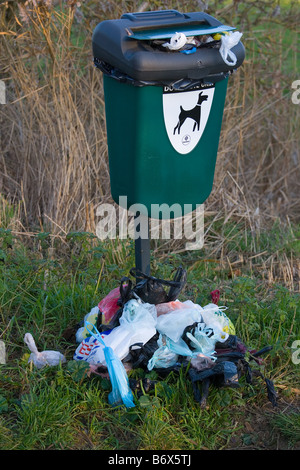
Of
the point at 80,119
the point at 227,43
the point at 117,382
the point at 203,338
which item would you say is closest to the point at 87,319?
the point at 117,382

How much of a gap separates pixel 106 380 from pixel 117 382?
0.15 m

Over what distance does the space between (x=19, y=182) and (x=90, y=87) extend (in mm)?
940

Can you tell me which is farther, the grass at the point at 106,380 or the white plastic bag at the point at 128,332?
the white plastic bag at the point at 128,332

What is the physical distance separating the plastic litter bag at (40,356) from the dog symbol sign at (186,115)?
1215mm

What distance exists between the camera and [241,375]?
331 cm

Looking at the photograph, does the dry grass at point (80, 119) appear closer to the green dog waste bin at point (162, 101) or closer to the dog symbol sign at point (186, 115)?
the green dog waste bin at point (162, 101)

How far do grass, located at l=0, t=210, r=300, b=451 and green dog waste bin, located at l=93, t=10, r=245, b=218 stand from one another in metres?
0.85

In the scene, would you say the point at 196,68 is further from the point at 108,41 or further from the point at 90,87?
the point at 90,87

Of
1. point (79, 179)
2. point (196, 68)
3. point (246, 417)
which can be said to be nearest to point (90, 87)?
point (79, 179)

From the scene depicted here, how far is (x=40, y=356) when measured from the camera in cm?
337

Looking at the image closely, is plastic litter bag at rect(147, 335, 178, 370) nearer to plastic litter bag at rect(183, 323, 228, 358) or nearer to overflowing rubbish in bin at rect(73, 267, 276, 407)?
overflowing rubbish in bin at rect(73, 267, 276, 407)

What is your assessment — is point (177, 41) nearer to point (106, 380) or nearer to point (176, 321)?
point (176, 321)

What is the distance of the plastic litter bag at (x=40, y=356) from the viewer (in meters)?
3.34

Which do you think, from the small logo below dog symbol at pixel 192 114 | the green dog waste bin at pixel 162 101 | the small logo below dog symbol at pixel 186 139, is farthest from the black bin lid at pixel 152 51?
the small logo below dog symbol at pixel 186 139
